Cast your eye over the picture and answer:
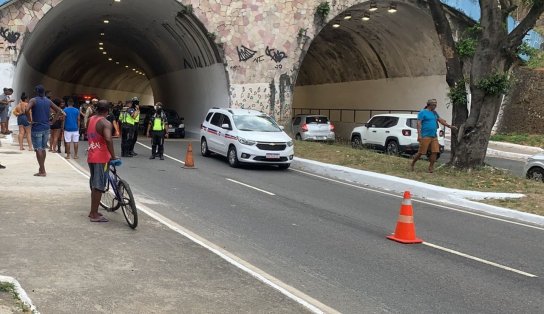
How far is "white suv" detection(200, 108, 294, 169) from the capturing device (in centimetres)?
1616

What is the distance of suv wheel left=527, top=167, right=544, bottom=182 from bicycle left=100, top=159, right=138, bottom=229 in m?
→ 11.7

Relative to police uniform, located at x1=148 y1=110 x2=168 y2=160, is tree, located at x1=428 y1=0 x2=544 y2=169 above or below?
above

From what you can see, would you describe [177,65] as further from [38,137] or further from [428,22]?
[38,137]

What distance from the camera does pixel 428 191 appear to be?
12625 millimetres

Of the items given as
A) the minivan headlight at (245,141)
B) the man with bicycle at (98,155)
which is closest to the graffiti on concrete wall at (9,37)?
the minivan headlight at (245,141)

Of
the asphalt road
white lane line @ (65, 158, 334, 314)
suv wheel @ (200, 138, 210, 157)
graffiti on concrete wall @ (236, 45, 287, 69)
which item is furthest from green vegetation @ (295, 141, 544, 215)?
graffiti on concrete wall @ (236, 45, 287, 69)

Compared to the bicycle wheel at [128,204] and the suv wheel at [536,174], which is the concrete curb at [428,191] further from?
the bicycle wheel at [128,204]

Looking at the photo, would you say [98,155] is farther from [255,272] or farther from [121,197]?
[255,272]

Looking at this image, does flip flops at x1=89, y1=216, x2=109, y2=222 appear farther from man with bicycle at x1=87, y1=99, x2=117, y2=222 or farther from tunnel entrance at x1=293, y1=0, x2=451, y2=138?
tunnel entrance at x1=293, y1=0, x2=451, y2=138

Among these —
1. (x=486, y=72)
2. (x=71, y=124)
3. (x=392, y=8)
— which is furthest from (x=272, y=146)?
(x=392, y=8)

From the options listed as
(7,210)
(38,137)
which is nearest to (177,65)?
(38,137)

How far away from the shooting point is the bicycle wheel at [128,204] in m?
7.50

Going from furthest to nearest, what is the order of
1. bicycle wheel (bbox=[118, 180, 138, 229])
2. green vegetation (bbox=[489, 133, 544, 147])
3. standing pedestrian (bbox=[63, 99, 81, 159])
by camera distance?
green vegetation (bbox=[489, 133, 544, 147]) → standing pedestrian (bbox=[63, 99, 81, 159]) → bicycle wheel (bbox=[118, 180, 138, 229])

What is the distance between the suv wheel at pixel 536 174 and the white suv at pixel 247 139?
6.74 metres
